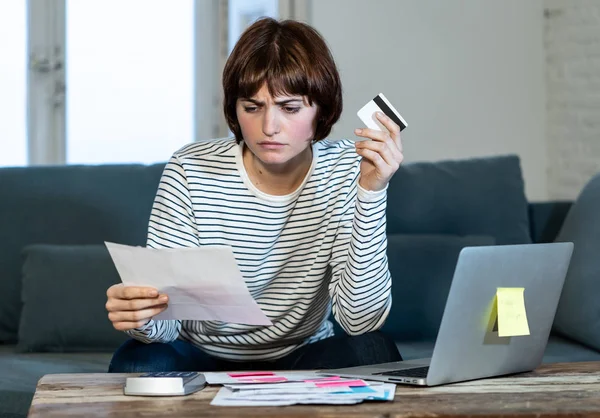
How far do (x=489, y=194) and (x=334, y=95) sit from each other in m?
0.98

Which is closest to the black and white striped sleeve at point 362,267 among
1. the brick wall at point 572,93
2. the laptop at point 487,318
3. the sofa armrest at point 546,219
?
the laptop at point 487,318

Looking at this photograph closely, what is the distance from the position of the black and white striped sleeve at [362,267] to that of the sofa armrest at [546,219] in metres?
1.08

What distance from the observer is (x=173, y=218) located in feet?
5.27

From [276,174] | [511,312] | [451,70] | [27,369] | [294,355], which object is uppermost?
[451,70]

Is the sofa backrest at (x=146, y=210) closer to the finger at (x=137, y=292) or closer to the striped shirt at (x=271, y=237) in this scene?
the striped shirt at (x=271, y=237)

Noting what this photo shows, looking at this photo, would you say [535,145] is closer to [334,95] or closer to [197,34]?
[197,34]

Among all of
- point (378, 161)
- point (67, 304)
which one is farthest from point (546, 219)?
point (67, 304)

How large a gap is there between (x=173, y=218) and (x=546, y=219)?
137 centimetres

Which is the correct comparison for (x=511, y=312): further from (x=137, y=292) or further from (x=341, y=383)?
(x=137, y=292)

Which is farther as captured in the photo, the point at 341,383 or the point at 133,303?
the point at 133,303

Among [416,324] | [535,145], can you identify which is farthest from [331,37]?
[416,324]

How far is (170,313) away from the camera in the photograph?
51.9 inches

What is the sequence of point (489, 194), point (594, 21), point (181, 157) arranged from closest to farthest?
point (181, 157) < point (489, 194) < point (594, 21)

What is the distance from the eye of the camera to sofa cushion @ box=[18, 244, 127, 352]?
2.23 metres
